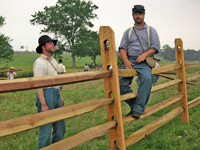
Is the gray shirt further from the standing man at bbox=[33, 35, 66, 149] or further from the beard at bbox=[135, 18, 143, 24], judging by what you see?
the standing man at bbox=[33, 35, 66, 149]

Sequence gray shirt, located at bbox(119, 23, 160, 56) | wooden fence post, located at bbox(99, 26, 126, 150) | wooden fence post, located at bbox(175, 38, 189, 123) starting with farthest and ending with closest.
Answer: wooden fence post, located at bbox(175, 38, 189, 123) < gray shirt, located at bbox(119, 23, 160, 56) < wooden fence post, located at bbox(99, 26, 126, 150)

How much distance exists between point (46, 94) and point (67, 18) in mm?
44782

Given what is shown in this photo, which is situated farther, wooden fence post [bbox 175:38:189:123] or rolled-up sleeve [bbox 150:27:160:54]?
wooden fence post [bbox 175:38:189:123]

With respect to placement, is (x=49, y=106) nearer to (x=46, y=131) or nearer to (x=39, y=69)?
(x=46, y=131)

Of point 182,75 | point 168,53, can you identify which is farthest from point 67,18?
point 168,53

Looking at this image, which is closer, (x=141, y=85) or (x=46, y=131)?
(x=46, y=131)

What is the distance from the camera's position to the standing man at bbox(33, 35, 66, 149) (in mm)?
2557

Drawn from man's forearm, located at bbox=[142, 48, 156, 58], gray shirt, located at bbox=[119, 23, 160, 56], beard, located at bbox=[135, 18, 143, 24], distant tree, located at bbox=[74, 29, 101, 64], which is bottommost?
man's forearm, located at bbox=[142, 48, 156, 58]

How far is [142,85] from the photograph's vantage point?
2949 mm

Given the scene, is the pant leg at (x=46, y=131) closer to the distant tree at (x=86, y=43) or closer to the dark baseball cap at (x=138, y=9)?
the dark baseball cap at (x=138, y=9)

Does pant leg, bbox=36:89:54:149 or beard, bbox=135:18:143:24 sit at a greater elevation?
beard, bbox=135:18:143:24

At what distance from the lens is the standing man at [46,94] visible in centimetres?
256

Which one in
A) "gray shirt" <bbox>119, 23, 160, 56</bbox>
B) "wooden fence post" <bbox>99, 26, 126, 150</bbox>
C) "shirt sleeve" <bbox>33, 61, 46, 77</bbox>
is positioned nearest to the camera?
"wooden fence post" <bbox>99, 26, 126, 150</bbox>

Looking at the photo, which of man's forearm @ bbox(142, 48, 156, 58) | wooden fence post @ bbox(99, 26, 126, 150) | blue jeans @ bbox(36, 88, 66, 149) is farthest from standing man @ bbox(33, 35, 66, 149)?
man's forearm @ bbox(142, 48, 156, 58)
